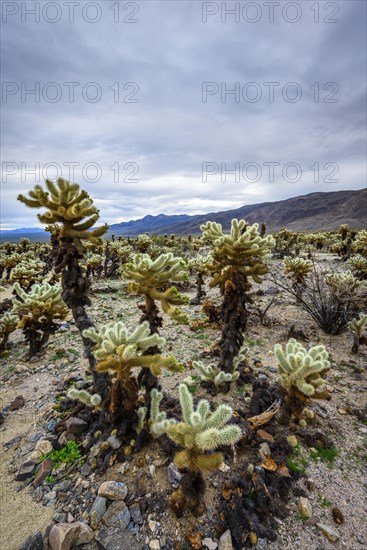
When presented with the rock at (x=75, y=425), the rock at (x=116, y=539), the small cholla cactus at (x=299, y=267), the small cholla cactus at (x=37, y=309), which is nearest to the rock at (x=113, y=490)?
the rock at (x=116, y=539)

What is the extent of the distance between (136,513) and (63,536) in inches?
27.6

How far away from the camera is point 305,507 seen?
2.84 metres

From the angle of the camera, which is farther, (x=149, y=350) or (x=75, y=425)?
(x=75, y=425)

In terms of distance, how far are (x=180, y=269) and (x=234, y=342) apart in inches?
78.0

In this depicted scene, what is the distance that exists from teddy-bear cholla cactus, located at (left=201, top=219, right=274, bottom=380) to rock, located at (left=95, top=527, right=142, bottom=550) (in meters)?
2.77

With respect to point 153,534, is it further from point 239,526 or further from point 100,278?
point 100,278

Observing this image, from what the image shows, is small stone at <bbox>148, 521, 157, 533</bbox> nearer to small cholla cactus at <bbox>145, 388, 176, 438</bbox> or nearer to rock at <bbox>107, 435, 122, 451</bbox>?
small cholla cactus at <bbox>145, 388, 176, 438</bbox>

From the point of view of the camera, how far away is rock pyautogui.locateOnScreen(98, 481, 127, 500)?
2984 mm

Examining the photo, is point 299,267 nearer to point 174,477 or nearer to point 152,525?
point 174,477

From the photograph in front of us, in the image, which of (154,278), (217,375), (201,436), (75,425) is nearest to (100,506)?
(75,425)

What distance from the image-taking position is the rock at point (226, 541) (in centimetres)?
252

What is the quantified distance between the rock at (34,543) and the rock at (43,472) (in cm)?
73

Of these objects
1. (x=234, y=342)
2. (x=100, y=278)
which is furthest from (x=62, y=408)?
(x=100, y=278)

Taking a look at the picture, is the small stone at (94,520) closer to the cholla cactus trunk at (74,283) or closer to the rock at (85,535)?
the rock at (85,535)
